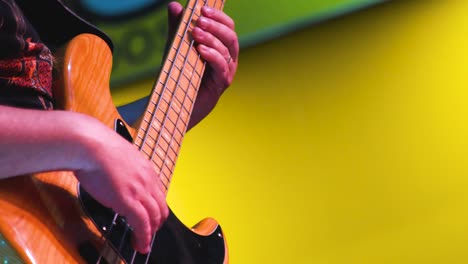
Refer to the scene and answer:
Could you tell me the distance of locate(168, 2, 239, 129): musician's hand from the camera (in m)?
0.77

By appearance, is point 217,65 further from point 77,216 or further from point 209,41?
point 77,216

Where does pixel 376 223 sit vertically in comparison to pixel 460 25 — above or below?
below

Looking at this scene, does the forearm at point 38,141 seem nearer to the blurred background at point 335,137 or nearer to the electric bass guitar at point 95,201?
the electric bass guitar at point 95,201

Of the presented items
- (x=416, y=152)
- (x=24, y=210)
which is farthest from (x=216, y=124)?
(x=24, y=210)

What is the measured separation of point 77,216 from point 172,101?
193 mm

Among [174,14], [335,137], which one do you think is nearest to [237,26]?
[335,137]

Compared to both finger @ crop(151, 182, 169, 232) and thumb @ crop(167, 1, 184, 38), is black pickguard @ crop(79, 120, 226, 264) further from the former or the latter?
thumb @ crop(167, 1, 184, 38)

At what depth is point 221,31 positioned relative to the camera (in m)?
0.78

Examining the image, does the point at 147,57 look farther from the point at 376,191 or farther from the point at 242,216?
the point at 376,191

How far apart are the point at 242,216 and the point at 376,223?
214 millimetres

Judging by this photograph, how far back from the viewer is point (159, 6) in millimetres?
1264

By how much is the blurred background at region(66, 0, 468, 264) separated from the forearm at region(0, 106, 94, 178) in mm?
735

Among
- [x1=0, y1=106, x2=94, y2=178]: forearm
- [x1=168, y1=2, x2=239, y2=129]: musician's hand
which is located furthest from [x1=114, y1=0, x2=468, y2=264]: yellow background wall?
[x1=0, y1=106, x2=94, y2=178]: forearm

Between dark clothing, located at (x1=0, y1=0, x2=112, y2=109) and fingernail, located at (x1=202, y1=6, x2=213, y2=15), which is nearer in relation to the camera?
dark clothing, located at (x1=0, y1=0, x2=112, y2=109)
